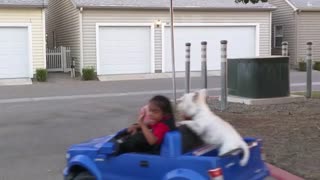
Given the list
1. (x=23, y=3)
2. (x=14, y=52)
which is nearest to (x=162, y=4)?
(x=23, y=3)

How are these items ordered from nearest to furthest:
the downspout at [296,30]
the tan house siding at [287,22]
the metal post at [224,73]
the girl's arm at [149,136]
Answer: the girl's arm at [149,136]
the metal post at [224,73]
the downspout at [296,30]
the tan house siding at [287,22]

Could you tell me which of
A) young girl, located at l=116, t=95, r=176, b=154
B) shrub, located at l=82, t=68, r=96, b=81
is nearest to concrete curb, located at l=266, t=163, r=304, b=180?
young girl, located at l=116, t=95, r=176, b=154

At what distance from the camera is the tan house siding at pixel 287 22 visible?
29.6 meters

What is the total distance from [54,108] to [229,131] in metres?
10.00

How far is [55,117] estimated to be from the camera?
1266 cm

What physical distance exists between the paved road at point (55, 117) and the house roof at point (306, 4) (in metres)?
8.18

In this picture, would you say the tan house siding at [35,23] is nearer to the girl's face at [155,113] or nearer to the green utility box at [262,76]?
the green utility box at [262,76]

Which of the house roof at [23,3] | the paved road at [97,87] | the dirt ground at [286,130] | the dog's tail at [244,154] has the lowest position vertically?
the dirt ground at [286,130]

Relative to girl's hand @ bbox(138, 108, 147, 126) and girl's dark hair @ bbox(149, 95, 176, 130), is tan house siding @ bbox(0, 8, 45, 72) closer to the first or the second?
girl's hand @ bbox(138, 108, 147, 126)

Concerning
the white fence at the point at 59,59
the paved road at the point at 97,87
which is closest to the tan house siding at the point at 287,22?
the paved road at the point at 97,87

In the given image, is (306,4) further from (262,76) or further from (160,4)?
(262,76)

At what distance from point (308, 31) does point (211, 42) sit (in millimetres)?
6332

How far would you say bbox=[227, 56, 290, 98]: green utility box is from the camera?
1334cm

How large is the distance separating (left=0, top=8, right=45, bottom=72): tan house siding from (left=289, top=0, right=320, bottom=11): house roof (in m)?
13.6
